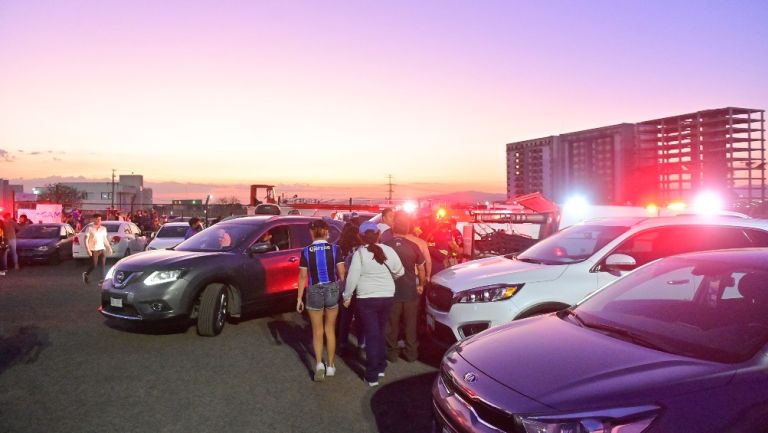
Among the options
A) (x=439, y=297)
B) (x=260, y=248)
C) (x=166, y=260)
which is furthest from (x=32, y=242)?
(x=439, y=297)

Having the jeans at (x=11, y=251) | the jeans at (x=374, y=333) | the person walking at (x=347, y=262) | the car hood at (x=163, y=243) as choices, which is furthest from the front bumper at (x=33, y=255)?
the jeans at (x=374, y=333)

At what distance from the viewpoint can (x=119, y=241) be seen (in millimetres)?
18594

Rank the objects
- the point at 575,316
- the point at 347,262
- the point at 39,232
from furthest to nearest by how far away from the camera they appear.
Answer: the point at 39,232
the point at 347,262
the point at 575,316

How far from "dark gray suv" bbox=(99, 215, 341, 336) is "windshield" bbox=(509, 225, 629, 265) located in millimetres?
3884

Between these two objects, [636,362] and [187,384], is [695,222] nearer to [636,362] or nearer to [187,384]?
[636,362]

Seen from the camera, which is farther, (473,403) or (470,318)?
(470,318)

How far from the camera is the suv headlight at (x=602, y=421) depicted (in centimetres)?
233

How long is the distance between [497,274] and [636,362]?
9.94ft

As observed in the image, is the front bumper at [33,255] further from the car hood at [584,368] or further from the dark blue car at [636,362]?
the car hood at [584,368]

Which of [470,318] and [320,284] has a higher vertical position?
[320,284]

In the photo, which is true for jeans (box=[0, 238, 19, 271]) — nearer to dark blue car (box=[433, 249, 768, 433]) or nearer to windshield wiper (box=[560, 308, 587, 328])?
dark blue car (box=[433, 249, 768, 433])

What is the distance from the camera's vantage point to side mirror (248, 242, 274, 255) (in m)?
8.12

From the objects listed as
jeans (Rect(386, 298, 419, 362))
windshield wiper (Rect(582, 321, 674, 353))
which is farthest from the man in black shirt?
windshield wiper (Rect(582, 321, 674, 353))

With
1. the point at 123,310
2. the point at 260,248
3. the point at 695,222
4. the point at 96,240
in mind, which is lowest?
the point at 123,310
